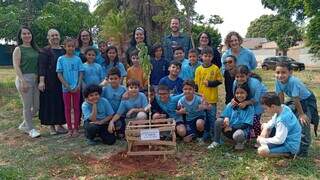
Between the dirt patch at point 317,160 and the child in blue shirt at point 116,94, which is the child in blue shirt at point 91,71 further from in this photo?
the dirt patch at point 317,160

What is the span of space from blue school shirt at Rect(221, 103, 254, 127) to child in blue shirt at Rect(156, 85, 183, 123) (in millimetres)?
810

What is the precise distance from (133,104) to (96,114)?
0.54 meters

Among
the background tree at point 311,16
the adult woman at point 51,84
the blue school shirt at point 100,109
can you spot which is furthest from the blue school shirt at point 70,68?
the background tree at point 311,16

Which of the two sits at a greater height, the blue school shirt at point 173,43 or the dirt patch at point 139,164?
the blue school shirt at point 173,43

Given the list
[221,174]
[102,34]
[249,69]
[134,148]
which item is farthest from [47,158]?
[102,34]

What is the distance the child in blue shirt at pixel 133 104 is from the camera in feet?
20.5

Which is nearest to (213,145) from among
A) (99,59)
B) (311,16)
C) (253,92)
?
(253,92)

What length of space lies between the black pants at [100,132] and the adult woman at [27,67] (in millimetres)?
1195

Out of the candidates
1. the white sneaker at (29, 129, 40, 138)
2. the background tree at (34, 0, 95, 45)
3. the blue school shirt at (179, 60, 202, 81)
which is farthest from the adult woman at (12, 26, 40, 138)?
the background tree at (34, 0, 95, 45)

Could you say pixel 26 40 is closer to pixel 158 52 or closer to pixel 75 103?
pixel 75 103

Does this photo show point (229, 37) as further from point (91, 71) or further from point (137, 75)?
point (91, 71)

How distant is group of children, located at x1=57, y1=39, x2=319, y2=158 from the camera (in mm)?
5262

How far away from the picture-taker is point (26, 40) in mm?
6684

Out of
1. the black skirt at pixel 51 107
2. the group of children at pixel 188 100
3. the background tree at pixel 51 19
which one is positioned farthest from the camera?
the background tree at pixel 51 19
